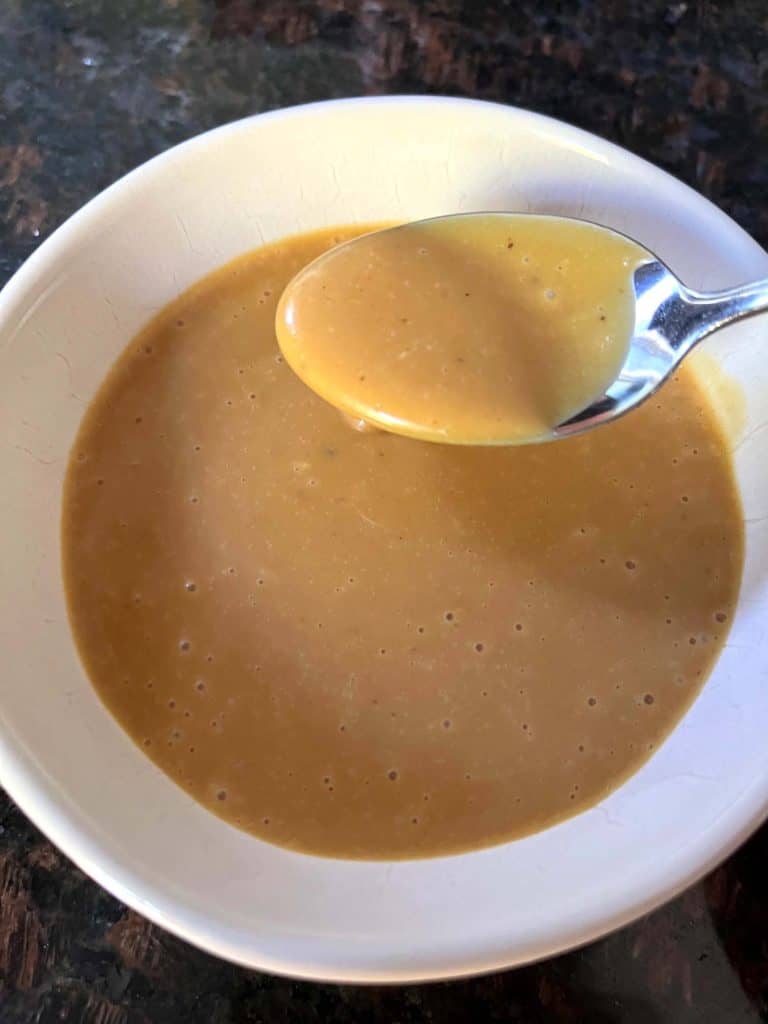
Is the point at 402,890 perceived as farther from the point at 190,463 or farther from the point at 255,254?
the point at 255,254

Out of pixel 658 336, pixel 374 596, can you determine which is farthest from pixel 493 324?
pixel 374 596

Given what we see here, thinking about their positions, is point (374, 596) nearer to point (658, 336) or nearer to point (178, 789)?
point (178, 789)

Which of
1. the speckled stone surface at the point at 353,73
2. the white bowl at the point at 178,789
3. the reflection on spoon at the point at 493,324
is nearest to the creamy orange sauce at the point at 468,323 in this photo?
the reflection on spoon at the point at 493,324

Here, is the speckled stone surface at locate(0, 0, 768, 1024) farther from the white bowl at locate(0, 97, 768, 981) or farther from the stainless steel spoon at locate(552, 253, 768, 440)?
the stainless steel spoon at locate(552, 253, 768, 440)

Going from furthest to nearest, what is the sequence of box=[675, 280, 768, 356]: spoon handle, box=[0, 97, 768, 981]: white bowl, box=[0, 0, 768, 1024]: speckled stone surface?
box=[0, 0, 768, 1024]: speckled stone surface, box=[675, 280, 768, 356]: spoon handle, box=[0, 97, 768, 981]: white bowl

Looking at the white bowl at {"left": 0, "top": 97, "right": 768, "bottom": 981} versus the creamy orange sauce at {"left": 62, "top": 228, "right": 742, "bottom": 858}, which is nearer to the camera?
the white bowl at {"left": 0, "top": 97, "right": 768, "bottom": 981}

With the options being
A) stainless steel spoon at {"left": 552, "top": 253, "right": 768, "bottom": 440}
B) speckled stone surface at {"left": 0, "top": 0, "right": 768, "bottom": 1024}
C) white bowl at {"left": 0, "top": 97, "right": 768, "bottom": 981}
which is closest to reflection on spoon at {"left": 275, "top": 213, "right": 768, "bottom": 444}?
stainless steel spoon at {"left": 552, "top": 253, "right": 768, "bottom": 440}
